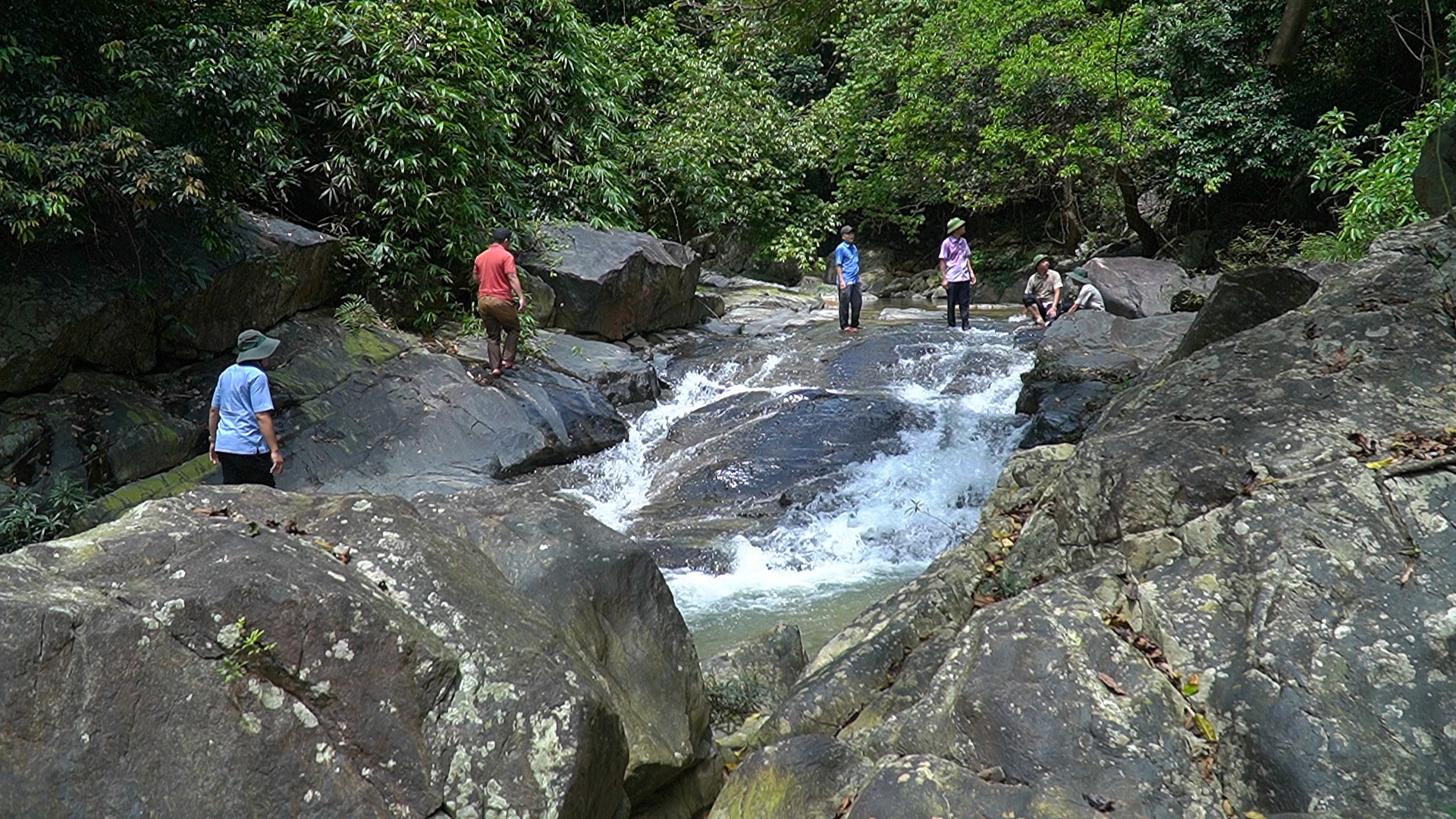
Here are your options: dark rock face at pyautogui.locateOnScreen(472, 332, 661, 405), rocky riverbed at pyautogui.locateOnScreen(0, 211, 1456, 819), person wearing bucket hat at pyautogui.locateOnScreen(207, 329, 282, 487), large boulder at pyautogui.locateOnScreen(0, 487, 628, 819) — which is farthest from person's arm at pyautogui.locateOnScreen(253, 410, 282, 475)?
dark rock face at pyautogui.locateOnScreen(472, 332, 661, 405)

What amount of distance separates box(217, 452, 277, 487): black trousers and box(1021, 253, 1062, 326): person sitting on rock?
453 inches

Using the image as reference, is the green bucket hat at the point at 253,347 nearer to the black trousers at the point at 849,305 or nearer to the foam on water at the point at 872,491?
the foam on water at the point at 872,491

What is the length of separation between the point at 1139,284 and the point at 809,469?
9013 millimetres

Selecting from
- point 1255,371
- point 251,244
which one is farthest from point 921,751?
point 251,244

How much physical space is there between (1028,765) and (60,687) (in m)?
2.77

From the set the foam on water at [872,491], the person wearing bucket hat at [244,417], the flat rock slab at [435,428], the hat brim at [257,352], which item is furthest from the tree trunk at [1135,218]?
the person wearing bucket hat at [244,417]

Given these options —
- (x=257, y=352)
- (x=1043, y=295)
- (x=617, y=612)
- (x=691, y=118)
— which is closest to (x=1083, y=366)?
(x=1043, y=295)

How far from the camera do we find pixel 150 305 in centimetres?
915

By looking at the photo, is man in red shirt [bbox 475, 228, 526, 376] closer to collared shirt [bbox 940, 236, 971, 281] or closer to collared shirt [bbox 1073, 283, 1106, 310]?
collared shirt [bbox 940, 236, 971, 281]

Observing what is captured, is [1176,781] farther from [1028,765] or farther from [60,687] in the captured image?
[60,687]

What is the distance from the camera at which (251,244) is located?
33.0 feet

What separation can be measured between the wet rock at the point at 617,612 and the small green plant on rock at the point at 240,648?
1.09m

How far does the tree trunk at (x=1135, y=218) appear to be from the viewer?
17812mm

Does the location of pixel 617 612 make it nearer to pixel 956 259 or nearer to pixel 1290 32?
pixel 1290 32
